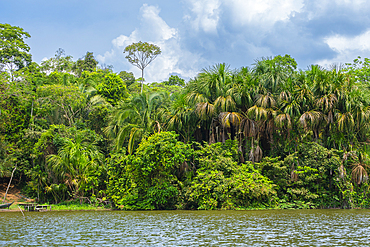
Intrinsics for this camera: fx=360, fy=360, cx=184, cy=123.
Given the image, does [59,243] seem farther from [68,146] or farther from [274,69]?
[274,69]

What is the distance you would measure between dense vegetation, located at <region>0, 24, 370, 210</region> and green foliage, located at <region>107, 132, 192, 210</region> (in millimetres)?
69

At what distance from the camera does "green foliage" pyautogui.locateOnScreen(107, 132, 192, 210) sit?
2238 centimetres

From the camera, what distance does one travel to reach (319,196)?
78.4 ft

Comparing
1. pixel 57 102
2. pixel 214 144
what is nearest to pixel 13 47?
pixel 57 102

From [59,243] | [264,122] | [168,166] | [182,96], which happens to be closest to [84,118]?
[182,96]

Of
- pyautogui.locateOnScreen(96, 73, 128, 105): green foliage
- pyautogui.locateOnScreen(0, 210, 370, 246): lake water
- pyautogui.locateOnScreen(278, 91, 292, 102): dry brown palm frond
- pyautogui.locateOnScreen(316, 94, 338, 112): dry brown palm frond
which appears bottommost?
pyautogui.locateOnScreen(0, 210, 370, 246): lake water

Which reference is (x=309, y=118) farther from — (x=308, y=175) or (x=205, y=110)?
(x=205, y=110)

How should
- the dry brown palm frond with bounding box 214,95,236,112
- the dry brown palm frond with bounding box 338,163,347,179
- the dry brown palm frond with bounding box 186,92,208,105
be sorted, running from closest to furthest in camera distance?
the dry brown palm frond with bounding box 338,163,347,179, the dry brown palm frond with bounding box 214,95,236,112, the dry brown palm frond with bounding box 186,92,208,105

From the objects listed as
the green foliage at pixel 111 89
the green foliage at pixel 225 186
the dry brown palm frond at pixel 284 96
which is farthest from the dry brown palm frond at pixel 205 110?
the green foliage at pixel 111 89

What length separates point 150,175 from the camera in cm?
2316

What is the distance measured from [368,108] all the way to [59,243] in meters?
21.4

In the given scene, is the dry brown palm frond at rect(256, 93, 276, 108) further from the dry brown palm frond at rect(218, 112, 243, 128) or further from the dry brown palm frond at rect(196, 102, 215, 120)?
the dry brown palm frond at rect(196, 102, 215, 120)

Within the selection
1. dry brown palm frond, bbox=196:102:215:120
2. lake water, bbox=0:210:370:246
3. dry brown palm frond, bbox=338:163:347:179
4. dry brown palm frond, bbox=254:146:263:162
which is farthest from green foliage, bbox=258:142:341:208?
lake water, bbox=0:210:370:246

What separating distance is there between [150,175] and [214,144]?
15.9 ft
